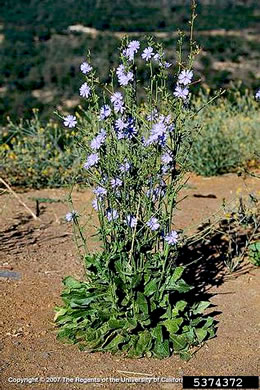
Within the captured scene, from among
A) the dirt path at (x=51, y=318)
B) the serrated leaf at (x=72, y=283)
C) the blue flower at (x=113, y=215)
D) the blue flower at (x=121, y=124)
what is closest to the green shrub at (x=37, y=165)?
the dirt path at (x=51, y=318)

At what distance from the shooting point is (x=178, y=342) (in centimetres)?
415

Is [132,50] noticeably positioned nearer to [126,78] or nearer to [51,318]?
[126,78]

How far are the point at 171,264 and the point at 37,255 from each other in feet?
4.99

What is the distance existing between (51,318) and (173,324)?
779 millimetres

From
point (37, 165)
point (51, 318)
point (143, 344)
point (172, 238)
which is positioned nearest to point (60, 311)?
point (51, 318)

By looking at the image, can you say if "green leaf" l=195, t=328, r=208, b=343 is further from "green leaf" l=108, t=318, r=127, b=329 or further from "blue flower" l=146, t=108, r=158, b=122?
"blue flower" l=146, t=108, r=158, b=122

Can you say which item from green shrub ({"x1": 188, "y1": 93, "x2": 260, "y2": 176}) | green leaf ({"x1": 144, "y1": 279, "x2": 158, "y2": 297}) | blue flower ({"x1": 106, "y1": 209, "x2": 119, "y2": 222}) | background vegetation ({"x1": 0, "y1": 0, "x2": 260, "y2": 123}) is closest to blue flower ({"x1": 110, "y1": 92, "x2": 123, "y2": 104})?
blue flower ({"x1": 106, "y1": 209, "x2": 119, "y2": 222})

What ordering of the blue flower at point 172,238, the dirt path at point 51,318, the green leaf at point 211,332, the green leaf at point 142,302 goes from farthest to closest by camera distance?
1. the green leaf at point 211,332
2. the blue flower at point 172,238
3. the green leaf at point 142,302
4. the dirt path at point 51,318

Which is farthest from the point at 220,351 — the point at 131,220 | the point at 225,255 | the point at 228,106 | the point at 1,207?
the point at 228,106

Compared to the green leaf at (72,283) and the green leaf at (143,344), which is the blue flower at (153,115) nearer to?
the green leaf at (72,283)

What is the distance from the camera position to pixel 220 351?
165 inches

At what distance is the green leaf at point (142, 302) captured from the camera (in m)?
4.08

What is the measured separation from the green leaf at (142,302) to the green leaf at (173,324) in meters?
0.17

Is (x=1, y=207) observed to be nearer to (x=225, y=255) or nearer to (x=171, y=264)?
(x=225, y=255)
